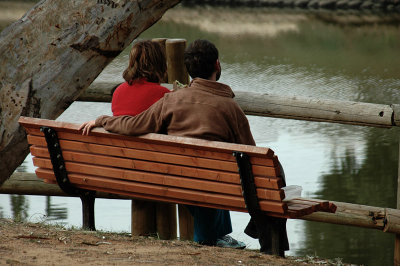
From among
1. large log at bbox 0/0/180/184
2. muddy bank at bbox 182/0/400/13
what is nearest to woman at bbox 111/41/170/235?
large log at bbox 0/0/180/184

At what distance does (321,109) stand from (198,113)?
967mm

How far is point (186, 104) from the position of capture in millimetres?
4250

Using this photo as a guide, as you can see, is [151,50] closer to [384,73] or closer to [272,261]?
[272,261]

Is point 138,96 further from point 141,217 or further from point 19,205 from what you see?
point 19,205

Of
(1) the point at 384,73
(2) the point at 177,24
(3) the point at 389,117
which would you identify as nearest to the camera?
(3) the point at 389,117

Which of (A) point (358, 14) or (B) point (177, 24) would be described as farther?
(A) point (358, 14)

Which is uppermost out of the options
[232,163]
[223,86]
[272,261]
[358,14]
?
[223,86]

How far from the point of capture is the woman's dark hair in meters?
4.54

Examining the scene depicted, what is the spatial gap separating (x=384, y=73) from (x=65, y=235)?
10.1 meters

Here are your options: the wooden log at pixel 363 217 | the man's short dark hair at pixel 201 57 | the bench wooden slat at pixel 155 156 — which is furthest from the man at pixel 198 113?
the wooden log at pixel 363 217

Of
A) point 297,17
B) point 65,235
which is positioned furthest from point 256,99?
point 297,17

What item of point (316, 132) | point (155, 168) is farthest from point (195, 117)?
point (316, 132)

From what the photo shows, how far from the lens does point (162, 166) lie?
13.9 feet

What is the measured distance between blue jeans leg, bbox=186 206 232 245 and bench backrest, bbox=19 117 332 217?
0.86 feet
